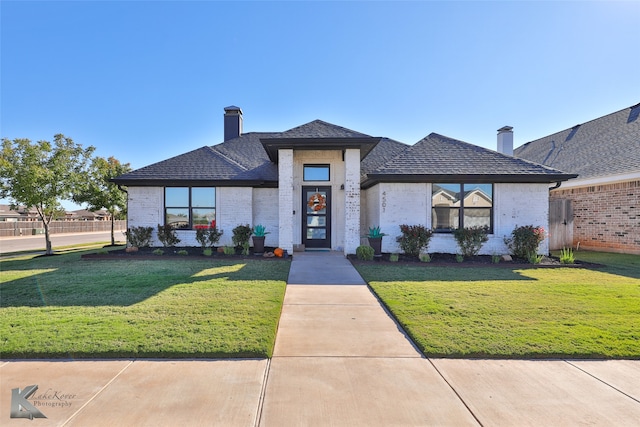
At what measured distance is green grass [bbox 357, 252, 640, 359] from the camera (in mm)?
3553

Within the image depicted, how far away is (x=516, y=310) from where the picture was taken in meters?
4.82

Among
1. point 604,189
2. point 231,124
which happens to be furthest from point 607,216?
point 231,124

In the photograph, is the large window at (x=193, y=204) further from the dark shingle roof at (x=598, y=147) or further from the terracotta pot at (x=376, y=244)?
the dark shingle roof at (x=598, y=147)

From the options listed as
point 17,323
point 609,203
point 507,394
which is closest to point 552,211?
point 609,203

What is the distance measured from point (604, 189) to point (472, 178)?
6.83 m

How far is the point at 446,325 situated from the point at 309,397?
241 centimetres

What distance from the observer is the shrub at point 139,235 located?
11.0 m

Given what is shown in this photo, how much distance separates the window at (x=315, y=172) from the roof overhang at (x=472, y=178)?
2.11 m

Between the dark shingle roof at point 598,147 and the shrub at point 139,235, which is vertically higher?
the dark shingle roof at point 598,147

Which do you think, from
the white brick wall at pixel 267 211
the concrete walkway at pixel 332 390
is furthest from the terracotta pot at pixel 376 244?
the concrete walkway at pixel 332 390

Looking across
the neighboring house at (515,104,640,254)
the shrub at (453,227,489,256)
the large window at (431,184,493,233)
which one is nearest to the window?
the large window at (431,184,493,233)

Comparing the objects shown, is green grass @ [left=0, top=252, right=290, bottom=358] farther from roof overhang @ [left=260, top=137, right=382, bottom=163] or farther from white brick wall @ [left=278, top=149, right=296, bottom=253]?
roof overhang @ [left=260, top=137, right=382, bottom=163]

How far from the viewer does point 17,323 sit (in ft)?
13.6

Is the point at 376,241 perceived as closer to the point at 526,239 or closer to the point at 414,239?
the point at 414,239
